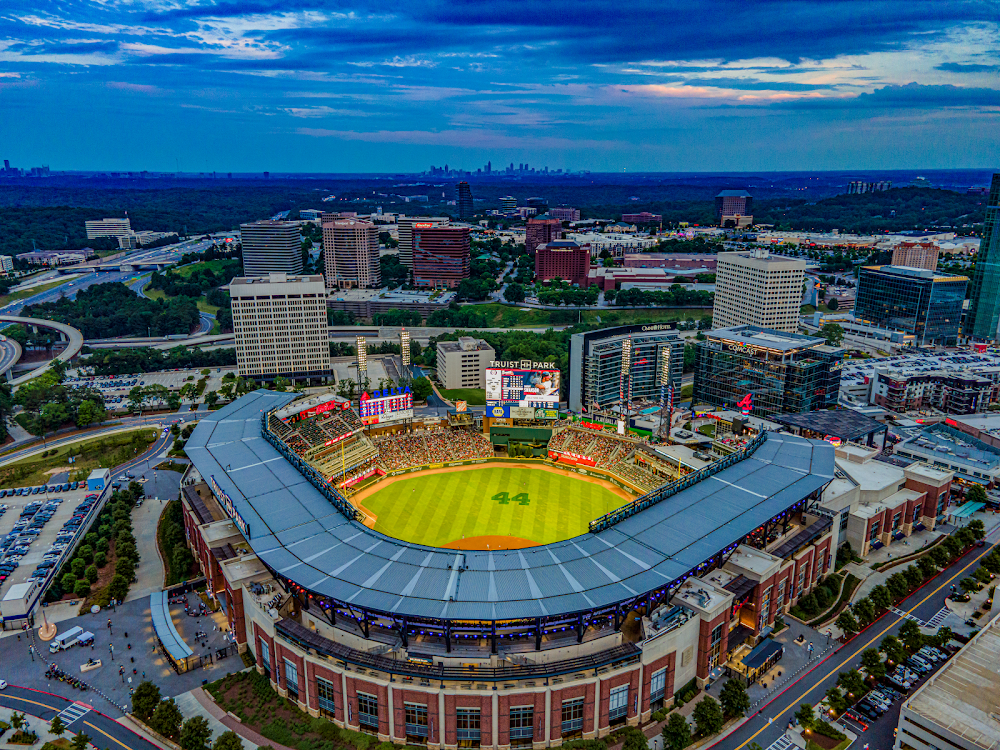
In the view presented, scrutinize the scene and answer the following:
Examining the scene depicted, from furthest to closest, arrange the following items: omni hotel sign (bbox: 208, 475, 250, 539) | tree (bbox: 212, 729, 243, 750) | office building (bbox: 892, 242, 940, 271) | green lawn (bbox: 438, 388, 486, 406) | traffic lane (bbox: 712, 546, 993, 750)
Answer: office building (bbox: 892, 242, 940, 271), green lawn (bbox: 438, 388, 486, 406), omni hotel sign (bbox: 208, 475, 250, 539), traffic lane (bbox: 712, 546, 993, 750), tree (bbox: 212, 729, 243, 750)

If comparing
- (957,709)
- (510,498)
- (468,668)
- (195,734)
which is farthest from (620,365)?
(195,734)

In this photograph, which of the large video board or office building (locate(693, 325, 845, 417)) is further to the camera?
office building (locate(693, 325, 845, 417))

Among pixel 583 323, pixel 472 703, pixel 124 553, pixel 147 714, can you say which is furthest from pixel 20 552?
pixel 583 323

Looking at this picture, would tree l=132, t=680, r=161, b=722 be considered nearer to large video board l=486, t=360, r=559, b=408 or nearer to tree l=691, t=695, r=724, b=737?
tree l=691, t=695, r=724, b=737

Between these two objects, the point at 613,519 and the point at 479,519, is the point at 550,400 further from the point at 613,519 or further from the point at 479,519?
the point at 613,519

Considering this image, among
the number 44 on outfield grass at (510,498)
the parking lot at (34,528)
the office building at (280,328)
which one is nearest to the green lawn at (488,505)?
the number 44 on outfield grass at (510,498)

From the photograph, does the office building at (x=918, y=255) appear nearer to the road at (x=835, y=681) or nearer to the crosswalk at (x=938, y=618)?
the road at (x=835, y=681)

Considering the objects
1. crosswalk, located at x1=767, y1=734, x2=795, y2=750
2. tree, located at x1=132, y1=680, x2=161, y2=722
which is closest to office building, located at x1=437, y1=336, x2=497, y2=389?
tree, located at x1=132, y1=680, x2=161, y2=722
